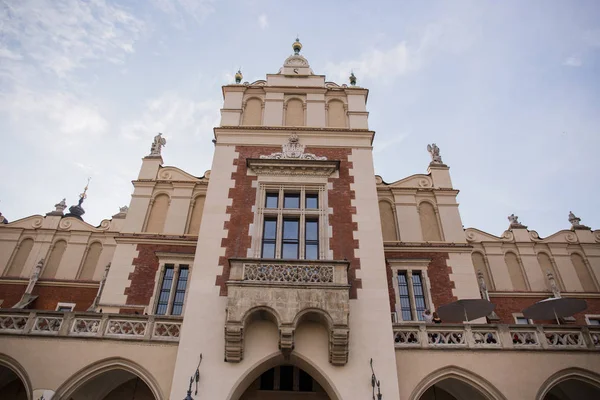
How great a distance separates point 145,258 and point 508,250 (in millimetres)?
17423

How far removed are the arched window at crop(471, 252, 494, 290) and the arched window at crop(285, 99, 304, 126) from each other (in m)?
11.0

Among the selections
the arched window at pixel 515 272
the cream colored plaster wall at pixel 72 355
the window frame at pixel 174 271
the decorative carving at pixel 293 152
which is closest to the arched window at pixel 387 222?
the decorative carving at pixel 293 152

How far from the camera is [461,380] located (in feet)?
41.7

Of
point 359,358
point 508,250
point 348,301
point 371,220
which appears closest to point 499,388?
point 359,358

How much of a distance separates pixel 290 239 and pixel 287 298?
267 centimetres

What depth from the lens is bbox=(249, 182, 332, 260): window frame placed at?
14.3m

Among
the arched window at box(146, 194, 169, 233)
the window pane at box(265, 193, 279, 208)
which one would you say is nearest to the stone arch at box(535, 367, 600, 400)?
the window pane at box(265, 193, 279, 208)

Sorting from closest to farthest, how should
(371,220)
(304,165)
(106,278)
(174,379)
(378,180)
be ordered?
1. (174,379)
2. (371,220)
3. (304,165)
4. (106,278)
5. (378,180)

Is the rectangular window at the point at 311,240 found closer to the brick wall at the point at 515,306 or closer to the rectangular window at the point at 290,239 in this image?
the rectangular window at the point at 290,239

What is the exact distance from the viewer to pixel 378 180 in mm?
21469

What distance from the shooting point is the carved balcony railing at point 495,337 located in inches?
516

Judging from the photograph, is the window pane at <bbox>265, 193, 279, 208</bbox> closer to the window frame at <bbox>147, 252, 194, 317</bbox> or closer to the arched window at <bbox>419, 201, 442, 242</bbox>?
the window frame at <bbox>147, 252, 194, 317</bbox>

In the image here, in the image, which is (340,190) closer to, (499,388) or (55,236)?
(499,388)

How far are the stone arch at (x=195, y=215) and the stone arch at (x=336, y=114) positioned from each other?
7.37 metres
